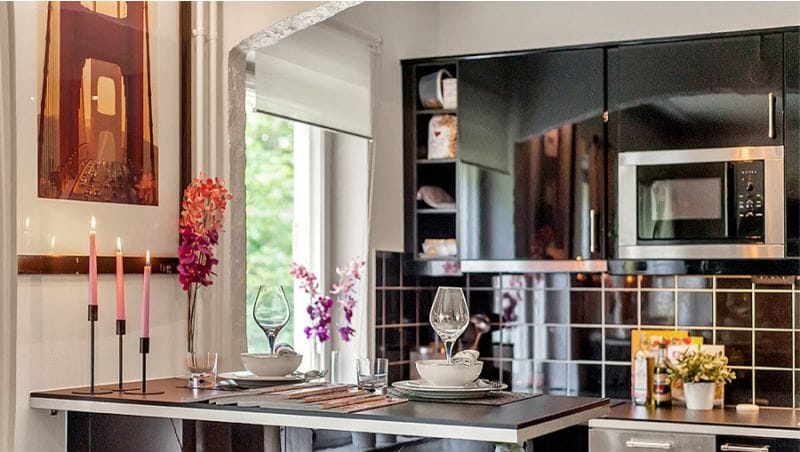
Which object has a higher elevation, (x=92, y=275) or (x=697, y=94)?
(x=697, y=94)

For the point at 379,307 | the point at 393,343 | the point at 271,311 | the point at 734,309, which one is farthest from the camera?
the point at 393,343

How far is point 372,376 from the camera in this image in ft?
9.37

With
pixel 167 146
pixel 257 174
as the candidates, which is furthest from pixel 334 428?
pixel 257 174

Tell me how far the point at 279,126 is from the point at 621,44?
145 cm

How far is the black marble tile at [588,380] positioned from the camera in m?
4.72

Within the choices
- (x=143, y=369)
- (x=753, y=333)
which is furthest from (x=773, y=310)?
(x=143, y=369)

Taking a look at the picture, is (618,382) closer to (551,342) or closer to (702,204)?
(551,342)

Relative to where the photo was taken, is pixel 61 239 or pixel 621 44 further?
pixel 621 44

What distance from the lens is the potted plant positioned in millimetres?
4328

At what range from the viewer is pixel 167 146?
3496mm

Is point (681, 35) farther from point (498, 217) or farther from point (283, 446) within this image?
point (283, 446)

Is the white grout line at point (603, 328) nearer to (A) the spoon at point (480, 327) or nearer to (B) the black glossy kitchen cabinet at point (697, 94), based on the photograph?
(A) the spoon at point (480, 327)

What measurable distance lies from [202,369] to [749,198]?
7.46 ft

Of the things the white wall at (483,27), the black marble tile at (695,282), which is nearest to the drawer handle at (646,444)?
the black marble tile at (695,282)
